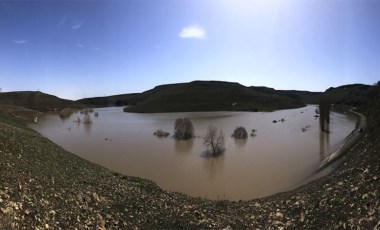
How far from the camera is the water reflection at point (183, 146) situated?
45.9 meters

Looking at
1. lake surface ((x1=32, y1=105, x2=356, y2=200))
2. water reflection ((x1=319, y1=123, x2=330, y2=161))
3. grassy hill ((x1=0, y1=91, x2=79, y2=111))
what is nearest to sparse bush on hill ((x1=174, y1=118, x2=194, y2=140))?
lake surface ((x1=32, y1=105, x2=356, y2=200))

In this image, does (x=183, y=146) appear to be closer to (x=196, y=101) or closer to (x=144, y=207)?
(x=144, y=207)

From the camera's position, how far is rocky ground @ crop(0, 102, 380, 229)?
10594 mm

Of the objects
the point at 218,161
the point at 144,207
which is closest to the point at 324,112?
the point at 218,161

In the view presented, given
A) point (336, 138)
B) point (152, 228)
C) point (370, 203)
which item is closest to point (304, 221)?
point (370, 203)

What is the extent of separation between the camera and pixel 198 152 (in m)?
44.7

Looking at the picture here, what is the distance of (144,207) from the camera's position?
49.4 ft

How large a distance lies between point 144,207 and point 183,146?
35.5 m

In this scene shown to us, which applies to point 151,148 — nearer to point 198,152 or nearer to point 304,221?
point 198,152

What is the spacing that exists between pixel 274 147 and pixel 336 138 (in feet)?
44.5

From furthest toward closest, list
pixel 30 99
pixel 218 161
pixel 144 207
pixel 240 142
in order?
pixel 30 99
pixel 240 142
pixel 218 161
pixel 144 207

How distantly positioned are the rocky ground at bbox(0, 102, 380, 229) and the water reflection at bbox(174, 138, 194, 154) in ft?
90.3

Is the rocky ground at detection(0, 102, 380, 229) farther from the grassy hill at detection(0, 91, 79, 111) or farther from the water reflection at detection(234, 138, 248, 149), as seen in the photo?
the grassy hill at detection(0, 91, 79, 111)

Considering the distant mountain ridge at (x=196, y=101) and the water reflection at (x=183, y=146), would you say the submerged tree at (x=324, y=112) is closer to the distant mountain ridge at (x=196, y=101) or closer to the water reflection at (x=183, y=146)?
the water reflection at (x=183, y=146)
